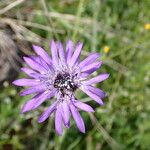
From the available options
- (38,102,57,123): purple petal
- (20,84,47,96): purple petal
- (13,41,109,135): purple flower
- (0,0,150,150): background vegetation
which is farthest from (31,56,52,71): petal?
(0,0,150,150): background vegetation

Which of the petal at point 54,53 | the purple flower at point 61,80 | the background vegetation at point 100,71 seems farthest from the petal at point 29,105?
the background vegetation at point 100,71

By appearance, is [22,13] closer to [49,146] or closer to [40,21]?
[40,21]

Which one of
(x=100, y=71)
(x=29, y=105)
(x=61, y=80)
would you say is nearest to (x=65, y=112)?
(x=29, y=105)

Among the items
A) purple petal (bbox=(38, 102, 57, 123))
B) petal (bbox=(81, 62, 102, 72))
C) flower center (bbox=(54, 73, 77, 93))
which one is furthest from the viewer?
flower center (bbox=(54, 73, 77, 93))

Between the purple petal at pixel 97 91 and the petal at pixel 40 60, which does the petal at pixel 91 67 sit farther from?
the petal at pixel 40 60

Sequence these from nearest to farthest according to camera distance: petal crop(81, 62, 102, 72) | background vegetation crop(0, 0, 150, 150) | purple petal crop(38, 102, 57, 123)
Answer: purple petal crop(38, 102, 57, 123), petal crop(81, 62, 102, 72), background vegetation crop(0, 0, 150, 150)

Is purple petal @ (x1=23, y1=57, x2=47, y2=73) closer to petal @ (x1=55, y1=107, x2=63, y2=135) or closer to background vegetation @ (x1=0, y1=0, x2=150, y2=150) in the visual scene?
petal @ (x1=55, y1=107, x2=63, y2=135)

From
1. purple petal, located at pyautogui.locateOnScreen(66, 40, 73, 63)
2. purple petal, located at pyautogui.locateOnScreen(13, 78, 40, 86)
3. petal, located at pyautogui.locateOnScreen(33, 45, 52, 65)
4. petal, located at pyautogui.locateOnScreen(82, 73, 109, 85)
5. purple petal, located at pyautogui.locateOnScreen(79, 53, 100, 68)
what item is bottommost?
petal, located at pyautogui.locateOnScreen(82, 73, 109, 85)
